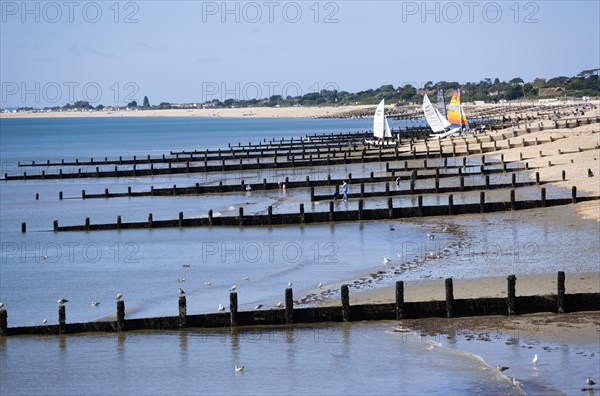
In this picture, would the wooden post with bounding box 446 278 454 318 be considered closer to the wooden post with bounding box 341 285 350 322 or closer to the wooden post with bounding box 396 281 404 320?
the wooden post with bounding box 396 281 404 320

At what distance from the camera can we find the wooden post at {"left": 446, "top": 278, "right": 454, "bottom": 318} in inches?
1002

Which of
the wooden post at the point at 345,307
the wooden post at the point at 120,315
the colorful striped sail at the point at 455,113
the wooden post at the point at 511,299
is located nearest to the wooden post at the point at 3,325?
the wooden post at the point at 120,315

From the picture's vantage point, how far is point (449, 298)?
84.2 ft

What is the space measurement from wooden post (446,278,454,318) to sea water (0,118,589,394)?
171cm

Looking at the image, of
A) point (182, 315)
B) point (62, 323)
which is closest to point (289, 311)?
point (182, 315)

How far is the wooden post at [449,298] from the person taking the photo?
83.5ft

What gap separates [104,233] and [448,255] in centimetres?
1818

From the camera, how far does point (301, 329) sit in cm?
2594

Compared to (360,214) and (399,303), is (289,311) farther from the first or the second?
(360,214)

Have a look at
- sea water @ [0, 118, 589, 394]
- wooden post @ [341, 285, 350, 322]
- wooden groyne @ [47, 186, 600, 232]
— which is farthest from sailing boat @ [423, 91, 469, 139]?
wooden post @ [341, 285, 350, 322]

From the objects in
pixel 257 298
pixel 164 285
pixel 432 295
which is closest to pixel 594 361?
pixel 432 295

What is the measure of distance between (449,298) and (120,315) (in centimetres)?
815

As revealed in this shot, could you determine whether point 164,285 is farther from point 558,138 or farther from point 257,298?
point 558,138

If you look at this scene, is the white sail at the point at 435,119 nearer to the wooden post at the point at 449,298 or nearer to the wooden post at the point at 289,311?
the wooden post at the point at 449,298
